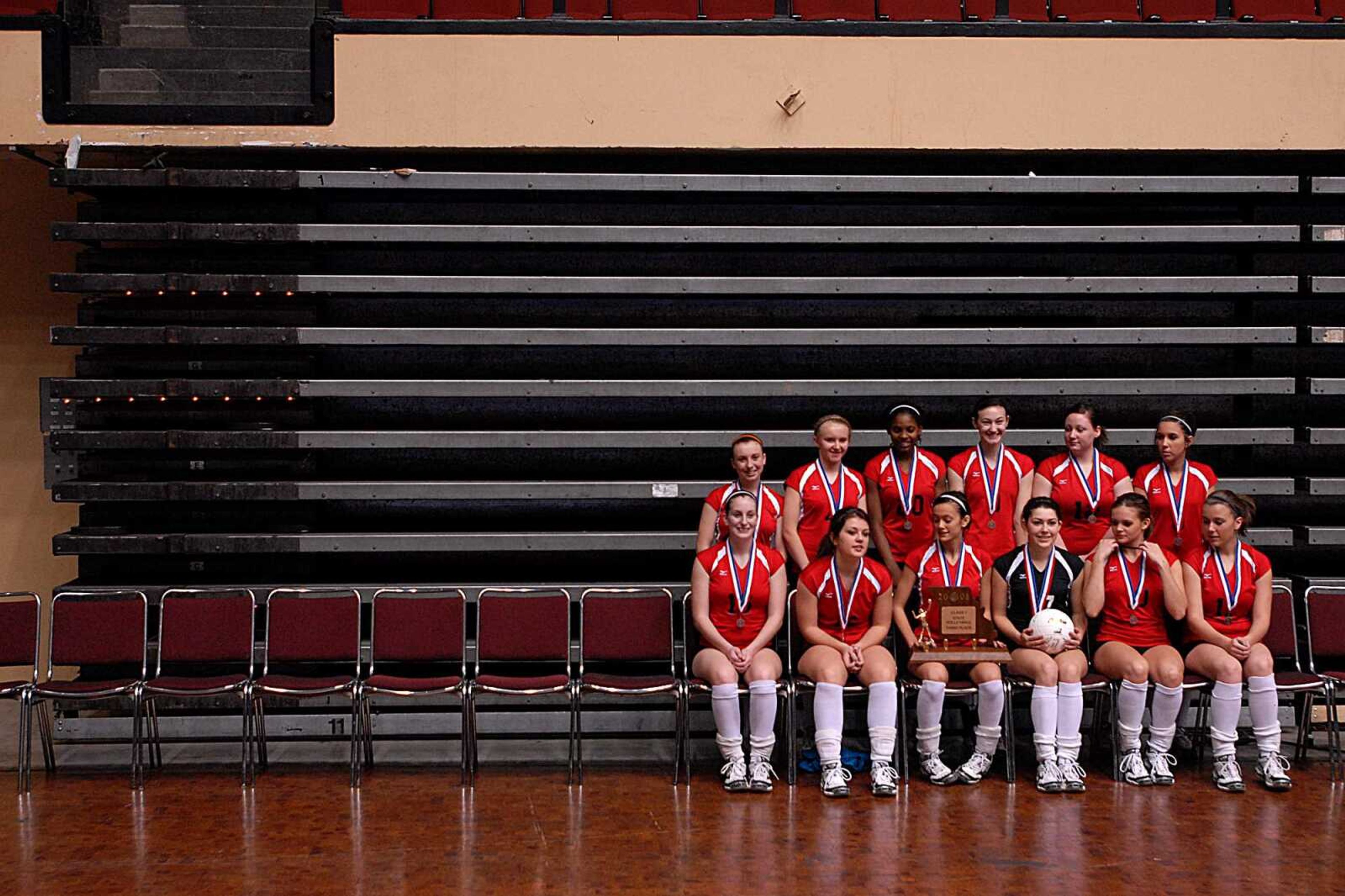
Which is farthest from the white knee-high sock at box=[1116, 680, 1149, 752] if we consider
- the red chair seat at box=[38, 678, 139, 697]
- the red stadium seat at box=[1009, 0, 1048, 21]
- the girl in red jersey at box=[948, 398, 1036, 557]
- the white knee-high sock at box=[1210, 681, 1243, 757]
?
the red chair seat at box=[38, 678, 139, 697]

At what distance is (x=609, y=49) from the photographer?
780 centimetres

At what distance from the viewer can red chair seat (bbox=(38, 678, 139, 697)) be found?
6582 mm

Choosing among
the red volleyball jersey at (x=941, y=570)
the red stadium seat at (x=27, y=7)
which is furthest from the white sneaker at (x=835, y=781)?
the red stadium seat at (x=27, y=7)

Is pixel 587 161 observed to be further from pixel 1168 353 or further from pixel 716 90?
pixel 1168 353

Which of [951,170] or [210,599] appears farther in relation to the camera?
[951,170]

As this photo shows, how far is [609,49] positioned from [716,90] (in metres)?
0.70

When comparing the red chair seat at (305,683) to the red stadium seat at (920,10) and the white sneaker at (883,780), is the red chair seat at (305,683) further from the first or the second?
the red stadium seat at (920,10)

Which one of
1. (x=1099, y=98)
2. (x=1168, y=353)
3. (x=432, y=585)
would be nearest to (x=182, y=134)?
(x=432, y=585)

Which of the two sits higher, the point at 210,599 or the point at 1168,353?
the point at 1168,353

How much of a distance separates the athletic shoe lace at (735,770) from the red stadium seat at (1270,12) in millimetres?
5557

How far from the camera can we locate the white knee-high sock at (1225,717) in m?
6.37

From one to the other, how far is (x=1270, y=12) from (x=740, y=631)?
5.17 m

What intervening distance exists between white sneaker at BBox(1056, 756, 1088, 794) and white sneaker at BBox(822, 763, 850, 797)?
1052 millimetres

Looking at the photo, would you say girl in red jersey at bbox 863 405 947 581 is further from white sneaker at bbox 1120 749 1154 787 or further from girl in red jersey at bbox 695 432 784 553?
white sneaker at bbox 1120 749 1154 787
